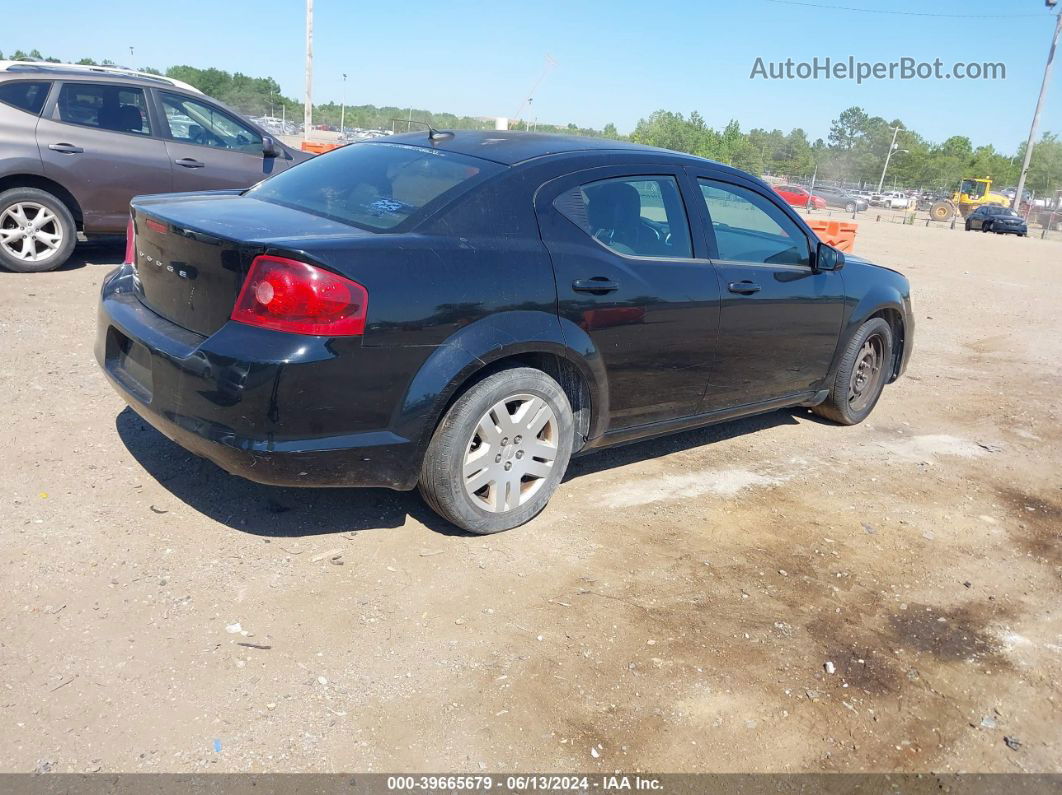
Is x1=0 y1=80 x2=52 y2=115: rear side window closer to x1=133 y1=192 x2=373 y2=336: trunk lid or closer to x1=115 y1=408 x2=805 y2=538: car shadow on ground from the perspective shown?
x1=115 y1=408 x2=805 y2=538: car shadow on ground

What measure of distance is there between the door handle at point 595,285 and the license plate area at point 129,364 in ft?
5.84

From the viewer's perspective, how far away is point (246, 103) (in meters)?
57.1

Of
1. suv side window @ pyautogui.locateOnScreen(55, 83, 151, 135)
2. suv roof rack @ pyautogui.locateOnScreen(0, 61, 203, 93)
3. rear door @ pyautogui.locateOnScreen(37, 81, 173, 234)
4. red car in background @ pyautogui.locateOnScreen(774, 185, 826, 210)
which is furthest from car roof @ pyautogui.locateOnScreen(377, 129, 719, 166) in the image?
red car in background @ pyautogui.locateOnScreen(774, 185, 826, 210)

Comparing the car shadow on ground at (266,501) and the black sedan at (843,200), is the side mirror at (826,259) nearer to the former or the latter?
the car shadow on ground at (266,501)

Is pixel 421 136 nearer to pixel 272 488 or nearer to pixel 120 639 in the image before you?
pixel 272 488

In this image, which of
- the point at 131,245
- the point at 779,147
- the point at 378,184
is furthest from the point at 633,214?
the point at 779,147

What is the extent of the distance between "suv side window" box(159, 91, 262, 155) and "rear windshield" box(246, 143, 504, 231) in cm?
503

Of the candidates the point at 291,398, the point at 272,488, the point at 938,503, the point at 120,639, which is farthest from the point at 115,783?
the point at 938,503

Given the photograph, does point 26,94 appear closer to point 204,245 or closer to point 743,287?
point 204,245

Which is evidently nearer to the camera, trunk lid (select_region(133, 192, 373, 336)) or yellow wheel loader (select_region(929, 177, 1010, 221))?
trunk lid (select_region(133, 192, 373, 336))

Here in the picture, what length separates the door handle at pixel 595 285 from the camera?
12.6 feet

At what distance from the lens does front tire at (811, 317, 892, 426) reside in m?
5.70

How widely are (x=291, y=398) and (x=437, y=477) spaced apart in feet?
A: 2.37

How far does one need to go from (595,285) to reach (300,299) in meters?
1.36
